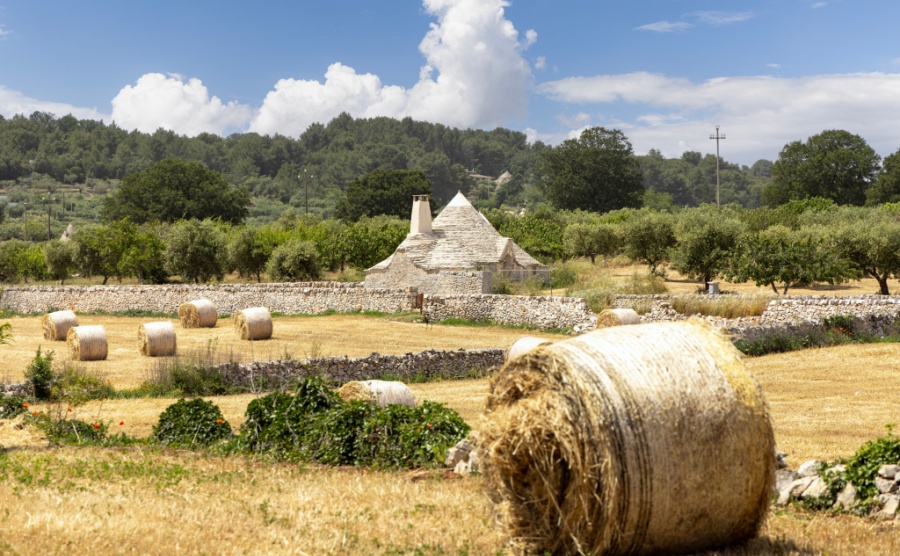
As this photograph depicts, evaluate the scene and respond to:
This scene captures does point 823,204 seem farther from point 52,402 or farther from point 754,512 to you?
point 754,512

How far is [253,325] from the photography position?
34.1m

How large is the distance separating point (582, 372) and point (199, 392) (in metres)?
14.9

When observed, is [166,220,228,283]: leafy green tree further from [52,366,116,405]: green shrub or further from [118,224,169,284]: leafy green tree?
[52,366,116,405]: green shrub

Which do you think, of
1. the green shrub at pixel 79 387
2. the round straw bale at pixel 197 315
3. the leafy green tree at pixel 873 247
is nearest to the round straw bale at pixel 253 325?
the round straw bale at pixel 197 315

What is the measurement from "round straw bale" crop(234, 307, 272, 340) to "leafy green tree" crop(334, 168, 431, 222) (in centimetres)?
7430

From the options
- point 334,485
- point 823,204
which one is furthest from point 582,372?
point 823,204

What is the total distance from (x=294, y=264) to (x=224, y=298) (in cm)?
1429

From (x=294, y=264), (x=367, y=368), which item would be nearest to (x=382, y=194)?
(x=294, y=264)

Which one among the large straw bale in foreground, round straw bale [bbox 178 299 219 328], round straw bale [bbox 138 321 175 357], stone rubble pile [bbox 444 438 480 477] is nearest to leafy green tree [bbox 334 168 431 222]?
round straw bale [bbox 178 299 219 328]

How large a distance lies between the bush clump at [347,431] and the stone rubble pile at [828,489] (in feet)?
12.9

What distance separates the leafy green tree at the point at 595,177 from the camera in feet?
429

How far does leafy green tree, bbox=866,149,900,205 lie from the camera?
100562 millimetres

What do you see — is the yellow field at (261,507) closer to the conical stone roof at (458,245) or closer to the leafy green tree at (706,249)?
the conical stone roof at (458,245)

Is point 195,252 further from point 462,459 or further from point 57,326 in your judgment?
point 462,459
